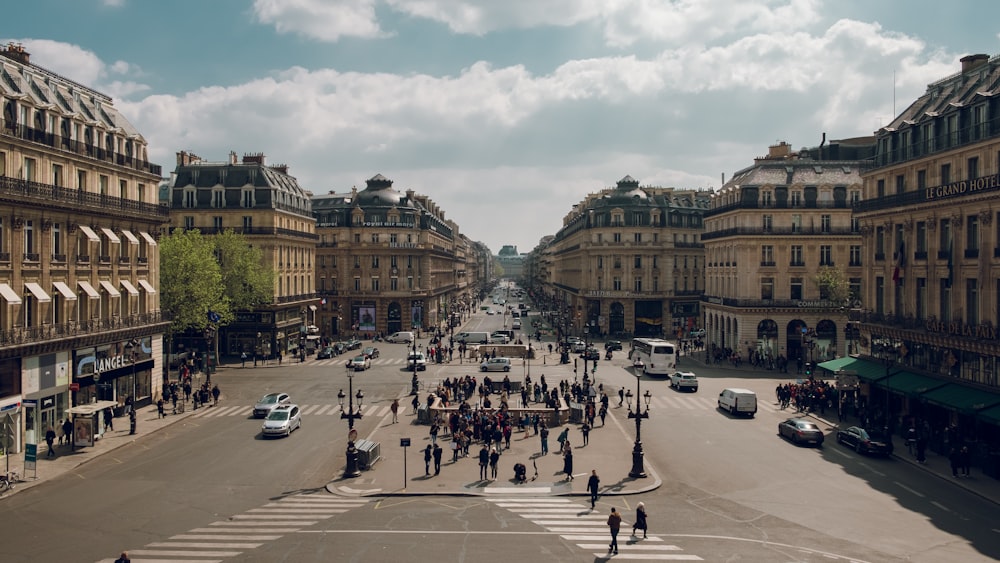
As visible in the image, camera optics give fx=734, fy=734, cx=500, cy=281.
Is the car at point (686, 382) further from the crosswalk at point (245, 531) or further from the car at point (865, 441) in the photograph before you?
the crosswalk at point (245, 531)

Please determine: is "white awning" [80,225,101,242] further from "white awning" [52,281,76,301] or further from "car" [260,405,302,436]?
"car" [260,405,302,436]

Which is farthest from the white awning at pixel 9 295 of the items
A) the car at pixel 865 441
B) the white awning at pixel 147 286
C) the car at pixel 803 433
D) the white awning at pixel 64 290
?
the car at pixel 865 441

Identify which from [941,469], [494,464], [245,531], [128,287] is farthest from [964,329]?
[128,287]

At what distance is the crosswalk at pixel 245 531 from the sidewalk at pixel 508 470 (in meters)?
1.61

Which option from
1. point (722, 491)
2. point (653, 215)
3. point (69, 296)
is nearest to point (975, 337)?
point (722, 491)

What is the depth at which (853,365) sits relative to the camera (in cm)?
4828

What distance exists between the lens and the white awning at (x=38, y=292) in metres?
36.3

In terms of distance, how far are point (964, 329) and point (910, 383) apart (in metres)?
5.09

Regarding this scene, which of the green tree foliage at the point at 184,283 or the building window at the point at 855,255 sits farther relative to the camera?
the building window at the point at 855,255

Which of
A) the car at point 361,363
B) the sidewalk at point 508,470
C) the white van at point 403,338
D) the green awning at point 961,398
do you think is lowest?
the sidewalk at point 508,470

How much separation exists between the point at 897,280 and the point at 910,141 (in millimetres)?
8290

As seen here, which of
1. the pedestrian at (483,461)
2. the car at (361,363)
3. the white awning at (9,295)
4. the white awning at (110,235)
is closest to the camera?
the pedestrian at (483,461)

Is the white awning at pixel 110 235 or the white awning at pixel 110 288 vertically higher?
the white awning at pixel 110 235

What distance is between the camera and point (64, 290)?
38.7m
